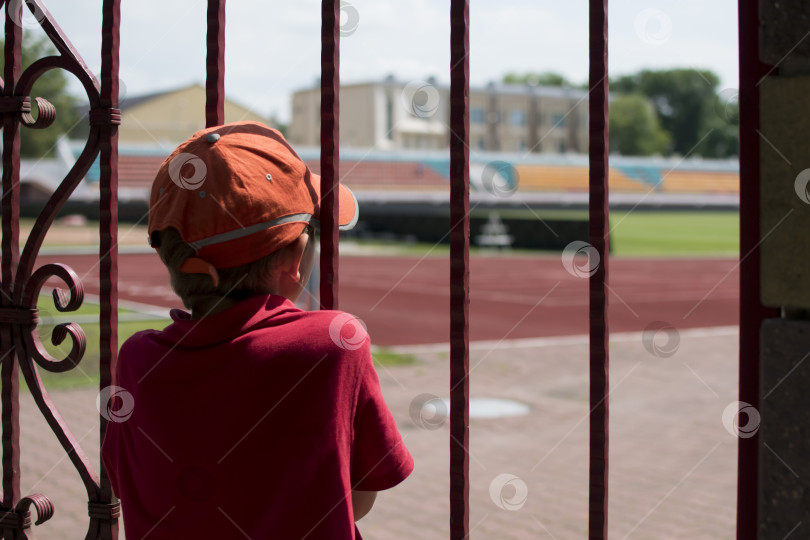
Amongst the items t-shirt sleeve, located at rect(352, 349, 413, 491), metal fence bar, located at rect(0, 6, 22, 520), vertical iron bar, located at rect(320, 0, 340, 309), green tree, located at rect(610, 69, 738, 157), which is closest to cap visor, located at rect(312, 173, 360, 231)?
vertical iron bar, located at rect(320, 0, 340, 309)

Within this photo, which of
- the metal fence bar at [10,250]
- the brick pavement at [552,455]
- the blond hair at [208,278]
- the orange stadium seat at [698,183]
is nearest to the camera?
the blond hair at [208,278]

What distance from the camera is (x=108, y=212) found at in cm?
216

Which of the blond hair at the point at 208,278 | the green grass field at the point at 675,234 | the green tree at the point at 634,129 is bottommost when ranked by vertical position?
the green grass field at the point at 675,234

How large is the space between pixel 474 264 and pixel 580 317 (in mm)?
13373

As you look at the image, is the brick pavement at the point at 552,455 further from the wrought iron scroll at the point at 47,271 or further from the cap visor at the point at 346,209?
the wrought iron scroll at the point at 47,271

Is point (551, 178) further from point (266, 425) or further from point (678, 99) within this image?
point (266, 425)

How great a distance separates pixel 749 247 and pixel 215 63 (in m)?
1.24

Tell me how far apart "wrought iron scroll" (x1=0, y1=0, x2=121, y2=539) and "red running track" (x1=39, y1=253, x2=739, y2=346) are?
545 centimetres

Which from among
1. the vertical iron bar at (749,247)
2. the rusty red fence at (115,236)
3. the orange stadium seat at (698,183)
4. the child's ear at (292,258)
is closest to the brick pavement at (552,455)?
the rusty red fence at (115,236)

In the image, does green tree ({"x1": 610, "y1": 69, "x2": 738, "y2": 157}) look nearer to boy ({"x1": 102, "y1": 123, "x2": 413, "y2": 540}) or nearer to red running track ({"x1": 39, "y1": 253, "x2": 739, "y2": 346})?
red running track ({"x1": 39, "y1": 253, "x2": 739, "y2": 346})

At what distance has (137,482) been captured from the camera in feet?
5.48

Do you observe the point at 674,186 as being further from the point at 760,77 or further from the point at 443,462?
the point at 760,77

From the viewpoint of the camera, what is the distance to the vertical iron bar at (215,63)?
203cm

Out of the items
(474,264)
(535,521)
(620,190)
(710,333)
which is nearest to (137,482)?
(535,521)
